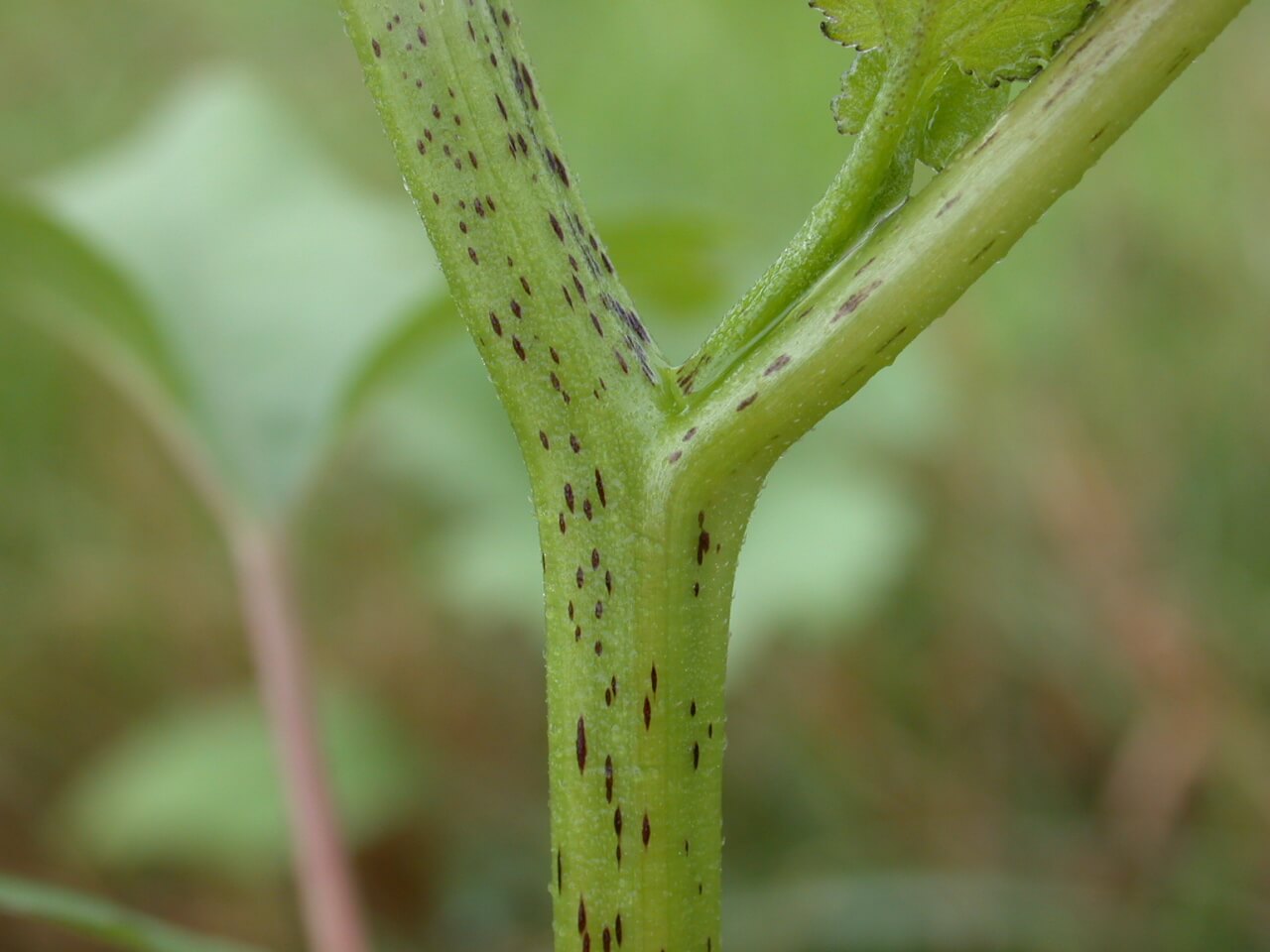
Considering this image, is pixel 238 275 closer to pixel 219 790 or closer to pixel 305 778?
pixel 305 778

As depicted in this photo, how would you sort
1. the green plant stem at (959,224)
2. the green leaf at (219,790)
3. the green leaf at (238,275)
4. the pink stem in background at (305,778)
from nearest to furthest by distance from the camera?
the green plant stem at (959,224) → the pink stem in background at (305,778) → the green leaf at (238,275) → the green leaf at (219,790)

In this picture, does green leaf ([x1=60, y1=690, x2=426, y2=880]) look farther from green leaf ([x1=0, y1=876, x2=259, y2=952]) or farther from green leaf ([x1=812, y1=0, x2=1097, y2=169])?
green leaf ([x1=812, y1=0, x2=1097, y2=169])

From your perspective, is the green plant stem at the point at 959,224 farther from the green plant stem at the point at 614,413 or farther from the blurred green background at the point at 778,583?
the blurred green background at the point at 778,583

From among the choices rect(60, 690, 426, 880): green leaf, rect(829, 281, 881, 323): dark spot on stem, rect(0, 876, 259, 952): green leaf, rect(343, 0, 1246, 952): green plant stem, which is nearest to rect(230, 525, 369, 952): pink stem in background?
rect(0, 876, 259, 952): green leaf

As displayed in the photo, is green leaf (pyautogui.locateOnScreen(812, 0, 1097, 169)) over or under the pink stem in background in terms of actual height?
under

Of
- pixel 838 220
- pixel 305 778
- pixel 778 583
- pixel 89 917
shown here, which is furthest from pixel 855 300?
pixel 778 583

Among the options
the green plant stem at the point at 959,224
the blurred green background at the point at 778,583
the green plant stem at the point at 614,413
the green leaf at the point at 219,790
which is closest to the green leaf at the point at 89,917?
the green plant stem at the point at 614,413
